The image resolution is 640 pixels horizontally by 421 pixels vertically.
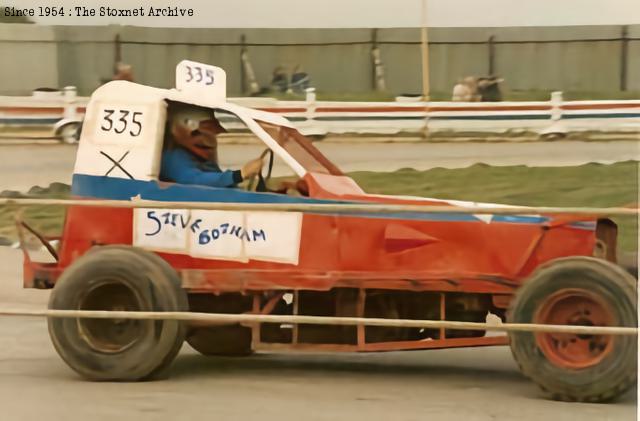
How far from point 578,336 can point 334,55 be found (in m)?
1.56

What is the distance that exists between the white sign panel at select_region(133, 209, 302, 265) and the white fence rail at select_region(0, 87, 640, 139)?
46cm

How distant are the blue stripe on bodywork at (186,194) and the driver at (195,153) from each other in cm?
4

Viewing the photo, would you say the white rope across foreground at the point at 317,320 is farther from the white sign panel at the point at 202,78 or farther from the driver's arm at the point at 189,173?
the white sign panel at the point at 202,78

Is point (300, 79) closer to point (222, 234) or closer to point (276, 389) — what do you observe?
point (222, 234)

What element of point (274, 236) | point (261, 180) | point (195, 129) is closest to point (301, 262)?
point (274, 236)

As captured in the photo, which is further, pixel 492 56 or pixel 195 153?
pixel 195 153

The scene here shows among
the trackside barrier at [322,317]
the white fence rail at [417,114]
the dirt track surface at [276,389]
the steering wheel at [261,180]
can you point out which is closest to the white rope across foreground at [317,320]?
the trackside barrier at [322,317]

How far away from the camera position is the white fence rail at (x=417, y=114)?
5.42 m

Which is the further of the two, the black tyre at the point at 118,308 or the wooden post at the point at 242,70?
the black tyre at the point at 118,308

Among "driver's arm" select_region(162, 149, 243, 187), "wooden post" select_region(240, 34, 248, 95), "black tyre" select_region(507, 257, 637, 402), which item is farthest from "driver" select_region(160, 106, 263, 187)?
"black tyre" select_region(507, 257, 637, 402)

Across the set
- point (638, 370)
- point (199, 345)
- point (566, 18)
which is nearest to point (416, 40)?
point (566, 18)

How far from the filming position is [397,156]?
5.54m

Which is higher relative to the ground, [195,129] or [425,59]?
[425,59]

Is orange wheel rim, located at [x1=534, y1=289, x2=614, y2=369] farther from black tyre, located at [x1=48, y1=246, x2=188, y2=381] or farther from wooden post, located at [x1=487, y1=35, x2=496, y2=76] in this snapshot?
black tyre, located at [x1=48, y1=246, x2=188, y2=381]
